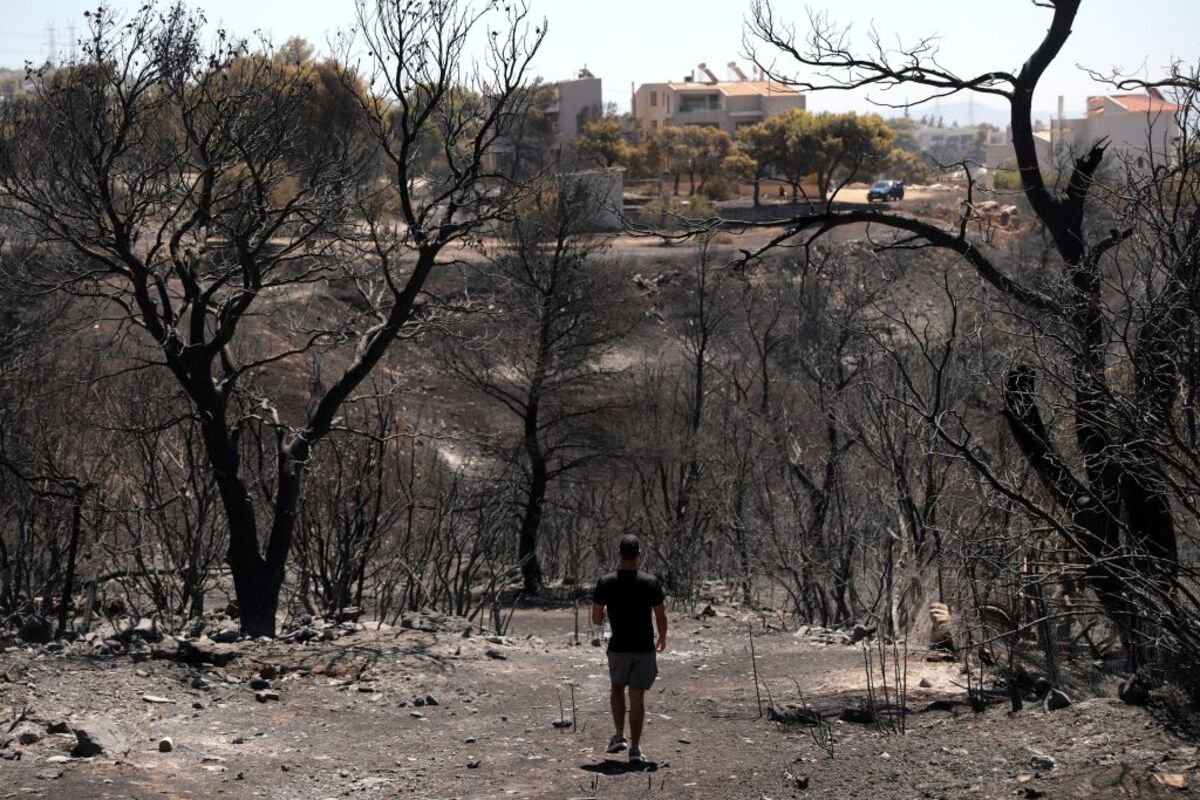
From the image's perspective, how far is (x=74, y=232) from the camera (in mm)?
13922

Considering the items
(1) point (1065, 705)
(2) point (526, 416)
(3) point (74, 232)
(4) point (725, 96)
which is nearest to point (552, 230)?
(2) point (526, 416)

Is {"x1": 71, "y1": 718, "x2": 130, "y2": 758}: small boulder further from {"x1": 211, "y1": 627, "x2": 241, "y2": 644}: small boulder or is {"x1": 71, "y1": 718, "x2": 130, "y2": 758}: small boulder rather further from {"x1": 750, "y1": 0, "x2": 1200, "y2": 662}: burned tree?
{"x1": 750, "y1": 0, "x2": 1200, "y2": 662}: burned tree

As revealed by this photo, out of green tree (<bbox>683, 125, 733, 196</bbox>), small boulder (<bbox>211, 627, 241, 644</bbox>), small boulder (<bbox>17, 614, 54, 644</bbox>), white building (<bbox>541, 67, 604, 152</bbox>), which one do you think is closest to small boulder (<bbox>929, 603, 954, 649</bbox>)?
small boulder (<bbox>211, 627, 241, 644</bbox>)

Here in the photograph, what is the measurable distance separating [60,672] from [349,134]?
14.0m

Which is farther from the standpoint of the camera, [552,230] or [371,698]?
[552,230]

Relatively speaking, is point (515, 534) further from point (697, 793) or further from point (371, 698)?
point (697, 793)

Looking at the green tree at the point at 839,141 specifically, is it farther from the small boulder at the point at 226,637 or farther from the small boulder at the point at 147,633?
the small boulder at the point at 147,633

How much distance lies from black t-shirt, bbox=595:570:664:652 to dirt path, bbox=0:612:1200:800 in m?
0.76

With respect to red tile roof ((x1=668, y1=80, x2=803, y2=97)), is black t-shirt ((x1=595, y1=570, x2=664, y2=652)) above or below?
below

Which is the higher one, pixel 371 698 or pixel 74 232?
pixel 74 232

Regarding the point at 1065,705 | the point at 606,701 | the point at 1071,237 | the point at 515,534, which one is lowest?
the point at 515,534

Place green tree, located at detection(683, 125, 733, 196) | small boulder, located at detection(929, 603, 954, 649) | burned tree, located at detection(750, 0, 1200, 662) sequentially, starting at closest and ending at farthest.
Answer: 1. burned tree, located at detection(750, 0, 1200, 662)
2. small boulder, located at detection(929, 603, 954, 649)
3. green tree, located at detection(683, 125, 733, 196)

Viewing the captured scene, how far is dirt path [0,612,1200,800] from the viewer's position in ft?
25.3

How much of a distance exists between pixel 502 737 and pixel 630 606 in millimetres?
1723
